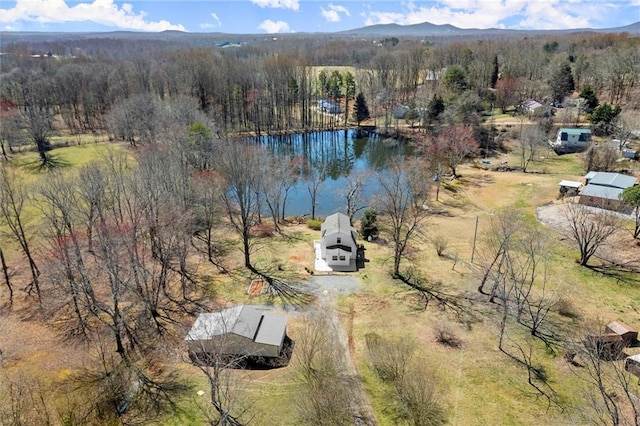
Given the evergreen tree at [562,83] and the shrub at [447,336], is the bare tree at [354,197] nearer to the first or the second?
the shrub at [447,336]

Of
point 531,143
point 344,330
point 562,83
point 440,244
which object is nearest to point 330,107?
point 562,83

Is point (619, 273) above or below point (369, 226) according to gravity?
below

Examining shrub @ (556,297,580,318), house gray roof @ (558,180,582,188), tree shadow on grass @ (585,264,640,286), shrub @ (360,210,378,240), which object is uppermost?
house gray roof @ (558,180,582,188)

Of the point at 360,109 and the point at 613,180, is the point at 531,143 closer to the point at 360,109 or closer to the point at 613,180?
the point at 613,180

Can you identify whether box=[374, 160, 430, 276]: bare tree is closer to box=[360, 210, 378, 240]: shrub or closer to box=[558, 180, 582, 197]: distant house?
box=[360, 210, 378, 240]: shrub

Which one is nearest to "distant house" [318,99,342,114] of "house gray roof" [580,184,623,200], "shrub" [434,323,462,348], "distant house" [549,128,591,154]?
"distant house" [549,128,591,154]

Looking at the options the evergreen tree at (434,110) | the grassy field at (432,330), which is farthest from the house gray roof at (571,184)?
the evergreen tree at (434,110)

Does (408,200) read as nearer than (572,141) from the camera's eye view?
Yes
